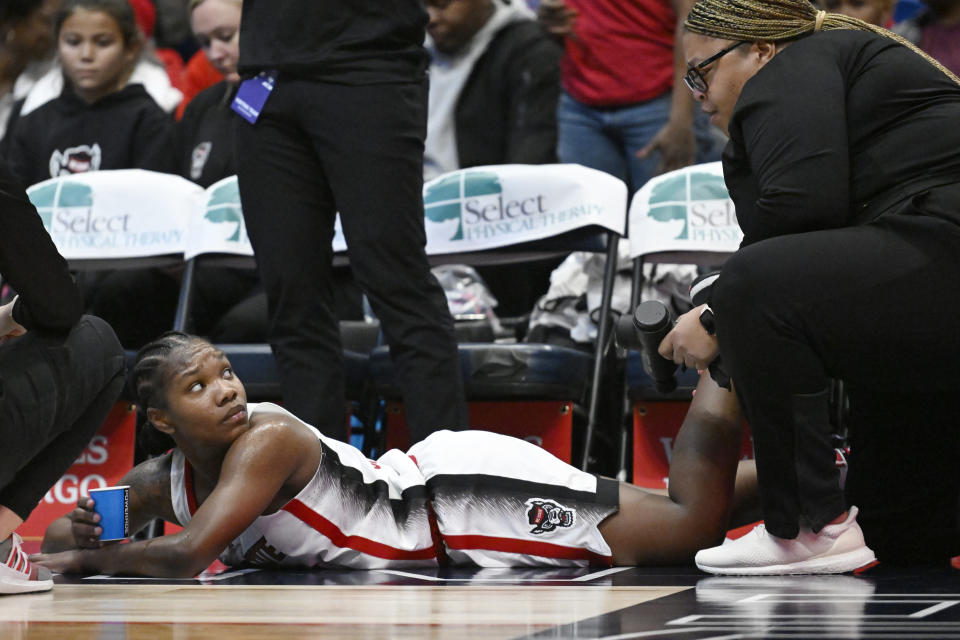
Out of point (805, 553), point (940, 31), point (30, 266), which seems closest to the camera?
point (30, 266)

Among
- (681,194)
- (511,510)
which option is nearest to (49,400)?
(511,510)

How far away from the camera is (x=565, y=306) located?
14.0 ft

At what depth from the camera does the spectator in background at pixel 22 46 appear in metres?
6.23

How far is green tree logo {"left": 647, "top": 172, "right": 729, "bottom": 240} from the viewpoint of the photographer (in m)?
3.96

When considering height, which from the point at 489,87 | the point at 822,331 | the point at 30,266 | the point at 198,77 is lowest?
the point at 822,331

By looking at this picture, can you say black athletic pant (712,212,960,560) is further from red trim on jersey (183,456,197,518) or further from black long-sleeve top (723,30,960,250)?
red trim on jersey (183,456,197,518)

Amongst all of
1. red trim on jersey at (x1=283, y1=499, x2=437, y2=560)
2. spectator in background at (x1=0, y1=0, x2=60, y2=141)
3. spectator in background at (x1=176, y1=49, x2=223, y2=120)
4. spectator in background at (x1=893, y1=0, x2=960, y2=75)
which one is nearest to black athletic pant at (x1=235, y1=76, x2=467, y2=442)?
red trim on jersey at (x1=283, y1=499, x2=437, y2=560)

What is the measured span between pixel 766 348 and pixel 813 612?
67cm

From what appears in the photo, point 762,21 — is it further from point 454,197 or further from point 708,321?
point 454,197

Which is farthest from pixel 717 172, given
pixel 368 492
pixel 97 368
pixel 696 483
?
pixel 97 368

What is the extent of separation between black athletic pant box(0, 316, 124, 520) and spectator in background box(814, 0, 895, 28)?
253 cm

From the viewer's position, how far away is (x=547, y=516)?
2975 mm

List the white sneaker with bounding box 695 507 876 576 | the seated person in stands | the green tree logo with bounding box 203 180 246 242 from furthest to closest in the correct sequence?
the seated person in stands < the green tree logo with bounding box 203 180 246 242 < the white sneaker with bounding box 695 507 876 576

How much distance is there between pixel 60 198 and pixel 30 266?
6.55ft
